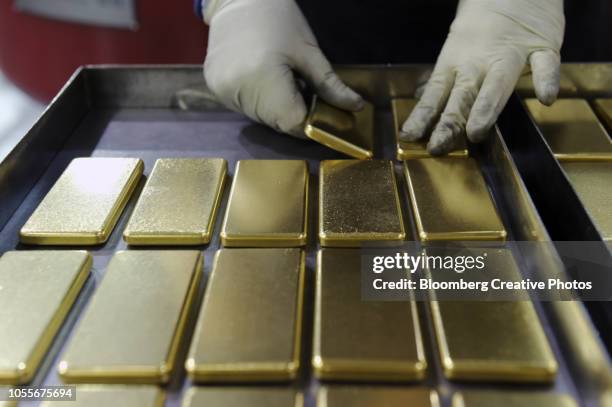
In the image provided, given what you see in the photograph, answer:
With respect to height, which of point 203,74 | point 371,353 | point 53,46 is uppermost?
point 53,46

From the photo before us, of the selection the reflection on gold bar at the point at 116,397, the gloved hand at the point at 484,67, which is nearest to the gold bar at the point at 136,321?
the reflection on gold bar at the point at 116,397

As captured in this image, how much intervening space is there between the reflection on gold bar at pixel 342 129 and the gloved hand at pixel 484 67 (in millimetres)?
102

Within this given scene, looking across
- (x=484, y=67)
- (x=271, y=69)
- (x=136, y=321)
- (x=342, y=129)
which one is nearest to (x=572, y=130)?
(x=484, y=67)

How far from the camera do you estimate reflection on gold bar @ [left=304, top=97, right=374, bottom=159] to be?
1360 millimetres

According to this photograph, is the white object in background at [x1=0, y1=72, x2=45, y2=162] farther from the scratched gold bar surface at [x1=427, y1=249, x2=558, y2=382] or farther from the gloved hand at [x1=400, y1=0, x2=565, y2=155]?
the scratched gold bar surface at [x1=427, y1=249, x2=558, y2=382]

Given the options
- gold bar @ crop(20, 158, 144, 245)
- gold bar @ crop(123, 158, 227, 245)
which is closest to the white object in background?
gold bar @ crop(20, 158, 144, 245)

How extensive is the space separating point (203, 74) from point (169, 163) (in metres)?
0.36

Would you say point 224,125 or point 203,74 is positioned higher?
point 203,74

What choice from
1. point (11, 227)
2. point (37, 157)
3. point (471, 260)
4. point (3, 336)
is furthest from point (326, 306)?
point (37, 157)

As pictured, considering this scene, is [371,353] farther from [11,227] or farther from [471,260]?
[11,227]

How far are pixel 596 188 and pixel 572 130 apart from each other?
24 cm

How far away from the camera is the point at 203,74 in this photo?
5.20ft

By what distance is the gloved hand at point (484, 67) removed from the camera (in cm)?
135

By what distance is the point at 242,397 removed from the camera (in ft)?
2.71
